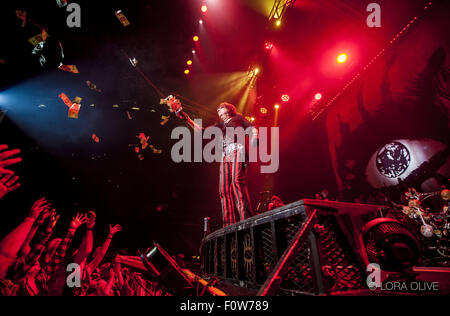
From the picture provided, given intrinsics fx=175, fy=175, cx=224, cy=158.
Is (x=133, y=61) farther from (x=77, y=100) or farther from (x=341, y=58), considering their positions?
(x=341, y=58)

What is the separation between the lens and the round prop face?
22.4 feet

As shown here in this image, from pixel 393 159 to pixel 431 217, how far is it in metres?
2.53

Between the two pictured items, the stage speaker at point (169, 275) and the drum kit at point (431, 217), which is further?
the drum kit at point (431, 217)

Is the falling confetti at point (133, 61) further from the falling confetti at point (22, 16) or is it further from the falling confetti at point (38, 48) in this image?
the falling confetti at point (22, 16)

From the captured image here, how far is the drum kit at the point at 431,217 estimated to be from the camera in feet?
16.4

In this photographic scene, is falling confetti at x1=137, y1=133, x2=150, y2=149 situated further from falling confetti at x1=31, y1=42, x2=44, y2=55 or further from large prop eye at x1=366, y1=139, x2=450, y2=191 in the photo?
large prop eye at x1=366, y1=139, x2=450, y2=191

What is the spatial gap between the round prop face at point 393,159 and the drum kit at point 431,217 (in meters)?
0.89

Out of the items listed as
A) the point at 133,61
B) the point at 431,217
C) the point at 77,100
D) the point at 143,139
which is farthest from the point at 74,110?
the point at 431,217

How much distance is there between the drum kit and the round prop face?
2.91 feet

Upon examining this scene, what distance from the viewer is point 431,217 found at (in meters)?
5.46

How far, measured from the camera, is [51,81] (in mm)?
5332

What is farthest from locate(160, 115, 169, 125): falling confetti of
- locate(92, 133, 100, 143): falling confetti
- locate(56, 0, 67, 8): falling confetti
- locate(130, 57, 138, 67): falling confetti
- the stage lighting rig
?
the stage lighting rig

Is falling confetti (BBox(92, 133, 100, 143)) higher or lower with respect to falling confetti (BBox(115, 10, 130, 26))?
lower

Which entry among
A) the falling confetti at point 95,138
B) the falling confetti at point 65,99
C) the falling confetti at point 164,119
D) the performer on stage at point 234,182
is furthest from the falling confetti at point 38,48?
the performer on stage at point 234,182
